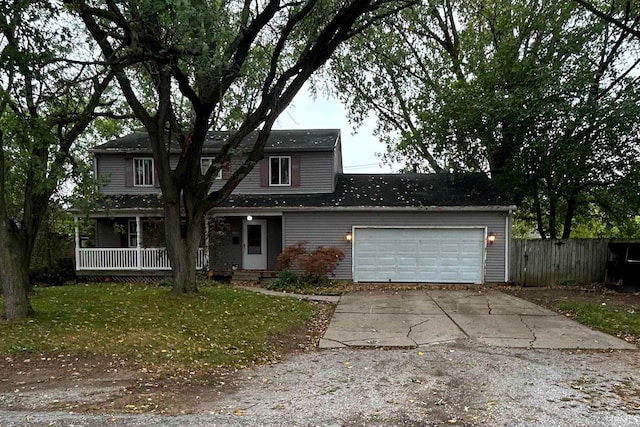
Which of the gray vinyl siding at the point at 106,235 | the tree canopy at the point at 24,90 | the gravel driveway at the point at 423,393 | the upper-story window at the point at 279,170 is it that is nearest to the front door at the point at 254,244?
the upper-story window at the point at 279,170

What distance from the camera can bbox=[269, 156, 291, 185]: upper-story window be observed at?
15.4m

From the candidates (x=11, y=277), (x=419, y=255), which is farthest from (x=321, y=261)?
(x=11, y=277)

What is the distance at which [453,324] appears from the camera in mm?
7840

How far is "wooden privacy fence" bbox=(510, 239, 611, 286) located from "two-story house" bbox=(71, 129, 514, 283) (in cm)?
57

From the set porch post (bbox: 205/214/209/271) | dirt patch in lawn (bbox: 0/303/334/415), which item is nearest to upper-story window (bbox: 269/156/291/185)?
porch post (bbox: 205/214/209/271)

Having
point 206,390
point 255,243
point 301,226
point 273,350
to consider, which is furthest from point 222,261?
point 206,390

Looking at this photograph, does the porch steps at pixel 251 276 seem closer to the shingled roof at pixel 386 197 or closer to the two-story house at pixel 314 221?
the two-story house at pixel 314 221

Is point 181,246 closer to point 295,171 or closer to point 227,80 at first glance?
point 227,80

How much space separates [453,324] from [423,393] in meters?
3.82

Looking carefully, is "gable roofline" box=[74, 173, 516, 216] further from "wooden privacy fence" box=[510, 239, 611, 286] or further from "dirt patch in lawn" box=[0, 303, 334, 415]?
"dirt patch in lawn" box=[0, 303, 334, 415]

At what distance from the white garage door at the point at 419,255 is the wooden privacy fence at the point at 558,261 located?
1.36 m

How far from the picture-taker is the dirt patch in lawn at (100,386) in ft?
12.6

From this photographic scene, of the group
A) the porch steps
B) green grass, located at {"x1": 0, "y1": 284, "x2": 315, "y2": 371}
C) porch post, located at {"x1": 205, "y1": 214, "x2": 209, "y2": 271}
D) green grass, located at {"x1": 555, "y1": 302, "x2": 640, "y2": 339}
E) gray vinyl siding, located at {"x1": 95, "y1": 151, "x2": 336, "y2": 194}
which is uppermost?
gray vinyl siding, located at {"x1": 95, "y1": 151, "x2": 336, "y2": 194}

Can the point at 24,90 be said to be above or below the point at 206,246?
above
